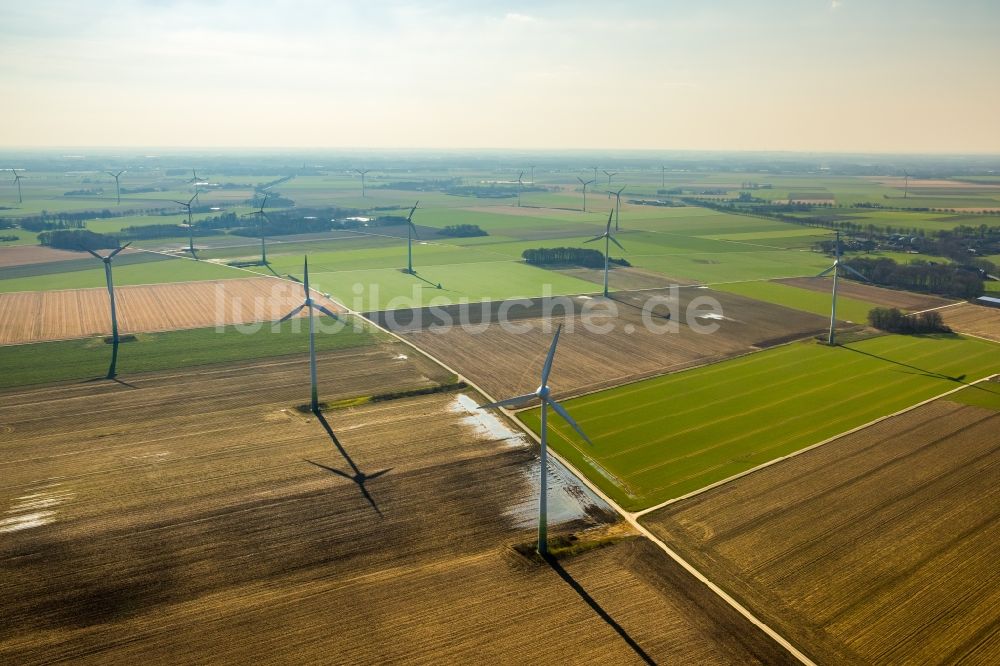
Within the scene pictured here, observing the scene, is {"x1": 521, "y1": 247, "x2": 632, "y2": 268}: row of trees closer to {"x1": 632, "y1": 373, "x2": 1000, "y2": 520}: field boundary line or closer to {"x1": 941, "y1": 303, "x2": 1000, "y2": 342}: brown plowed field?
{"x1": 941, "y1": 303, "x2": 1000, "y2": 342}: brown plowed field

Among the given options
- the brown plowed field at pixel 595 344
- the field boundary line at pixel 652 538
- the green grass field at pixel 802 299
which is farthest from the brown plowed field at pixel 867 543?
the green grass field at pixel 802 299

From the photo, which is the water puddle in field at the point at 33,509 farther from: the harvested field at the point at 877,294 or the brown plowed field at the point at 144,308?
the harvested field at the point at 877,294

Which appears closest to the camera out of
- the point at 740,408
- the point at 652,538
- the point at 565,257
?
the point at 652,538

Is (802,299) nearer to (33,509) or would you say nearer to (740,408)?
(740,408)

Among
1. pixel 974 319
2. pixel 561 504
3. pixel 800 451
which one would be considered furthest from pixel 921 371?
pixel 561 504

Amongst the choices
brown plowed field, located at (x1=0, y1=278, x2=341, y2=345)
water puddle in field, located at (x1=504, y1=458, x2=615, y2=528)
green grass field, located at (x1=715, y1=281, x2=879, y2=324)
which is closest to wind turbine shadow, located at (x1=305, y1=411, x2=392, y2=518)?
water puddle in field, located at (x1=504, y1=458, x2=615, y2=528)
